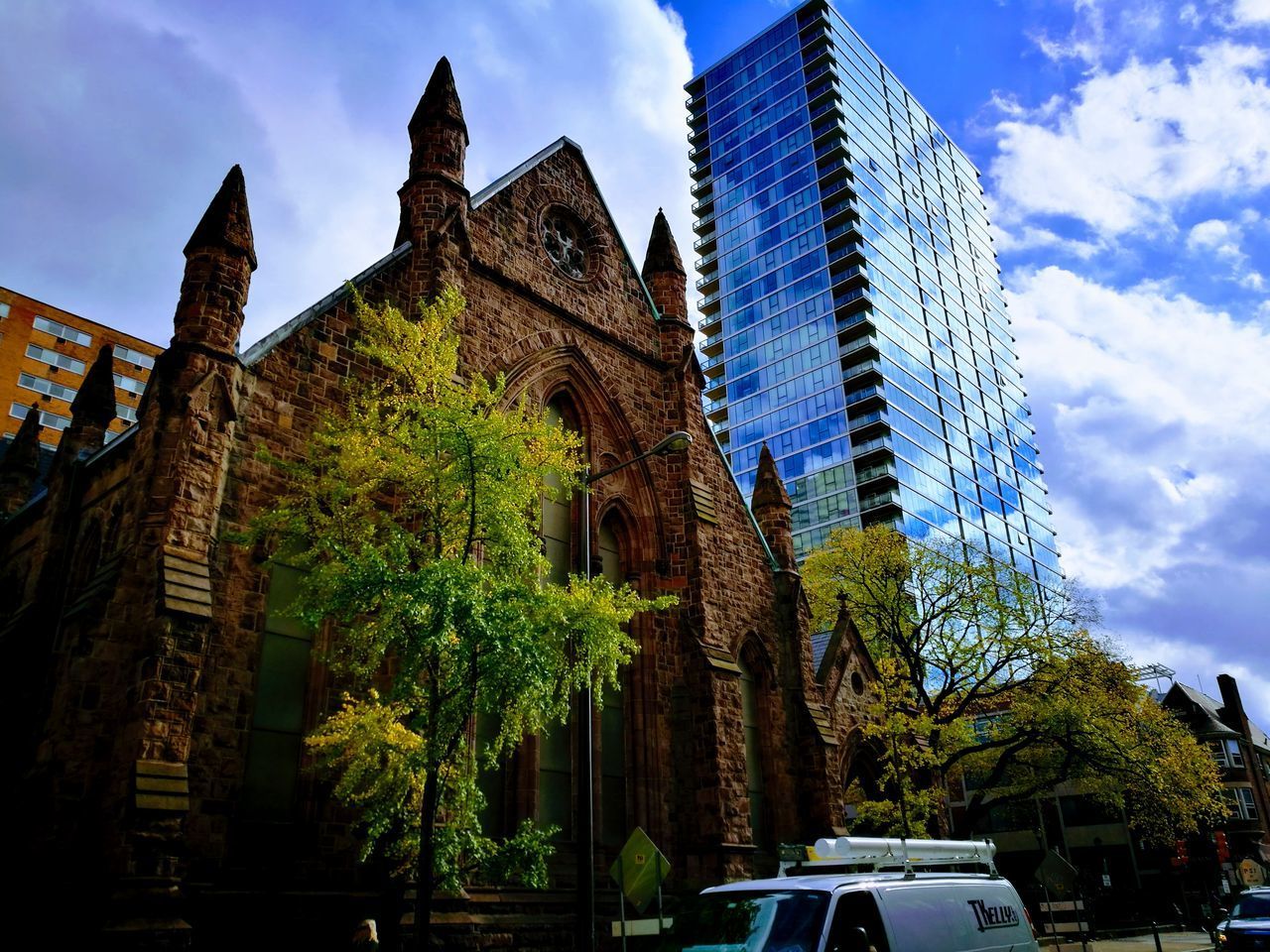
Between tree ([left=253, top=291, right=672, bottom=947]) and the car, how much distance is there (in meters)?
12.3

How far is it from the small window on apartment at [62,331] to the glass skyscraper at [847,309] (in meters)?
50.7

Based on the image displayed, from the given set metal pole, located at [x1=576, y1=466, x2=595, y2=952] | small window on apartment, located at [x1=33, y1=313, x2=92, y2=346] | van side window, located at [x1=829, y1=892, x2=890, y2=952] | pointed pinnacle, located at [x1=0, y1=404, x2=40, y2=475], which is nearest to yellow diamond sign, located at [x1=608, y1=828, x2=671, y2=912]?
metal pole, located at [x1=576, y1=466, x2=595, y2=952]

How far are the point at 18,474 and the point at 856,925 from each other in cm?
2763

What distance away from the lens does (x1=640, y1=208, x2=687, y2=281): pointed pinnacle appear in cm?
2397

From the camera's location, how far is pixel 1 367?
60875mm

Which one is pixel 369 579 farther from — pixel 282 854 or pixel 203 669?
pixel 282 854

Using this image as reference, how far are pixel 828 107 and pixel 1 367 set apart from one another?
70.9m

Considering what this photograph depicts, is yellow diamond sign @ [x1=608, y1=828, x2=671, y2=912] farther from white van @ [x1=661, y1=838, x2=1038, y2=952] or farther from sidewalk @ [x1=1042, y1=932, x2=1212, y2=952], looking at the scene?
sidewalk @ [x1=1042, y1=932, x2=1212, y2=952]

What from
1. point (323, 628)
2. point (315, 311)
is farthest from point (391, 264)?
point (323, 628)

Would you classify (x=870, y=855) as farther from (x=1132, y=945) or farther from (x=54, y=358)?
(x=54, y=358)

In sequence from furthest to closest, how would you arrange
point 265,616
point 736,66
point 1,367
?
point 736,66, point 1,367, point 265,616

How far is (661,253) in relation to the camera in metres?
24.1

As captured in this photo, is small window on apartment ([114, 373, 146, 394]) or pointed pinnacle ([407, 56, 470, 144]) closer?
pointed pinnacle ([407, 56, 470, 144])

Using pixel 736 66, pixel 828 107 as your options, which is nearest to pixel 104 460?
pixel 828 107
